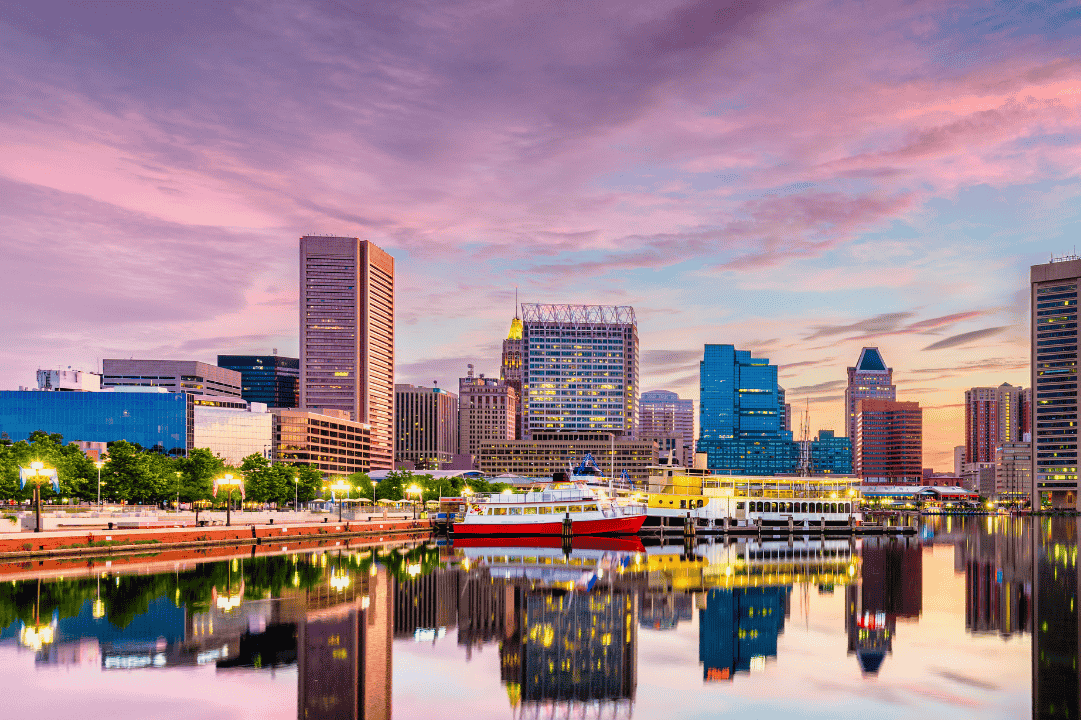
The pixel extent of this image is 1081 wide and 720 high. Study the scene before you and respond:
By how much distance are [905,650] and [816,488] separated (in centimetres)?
11004

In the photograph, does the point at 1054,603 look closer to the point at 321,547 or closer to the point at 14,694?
the point at 14,694

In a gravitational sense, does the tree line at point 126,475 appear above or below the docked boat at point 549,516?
above

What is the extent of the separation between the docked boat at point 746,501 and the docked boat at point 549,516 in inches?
279

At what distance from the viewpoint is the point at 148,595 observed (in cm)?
6238

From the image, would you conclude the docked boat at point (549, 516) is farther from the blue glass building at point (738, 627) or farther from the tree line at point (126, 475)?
the blue glass building at point (738, 627)

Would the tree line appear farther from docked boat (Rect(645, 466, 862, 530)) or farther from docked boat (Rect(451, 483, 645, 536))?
docked boat (Rect(645, 466, 862, 530))

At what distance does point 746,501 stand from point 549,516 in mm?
32525

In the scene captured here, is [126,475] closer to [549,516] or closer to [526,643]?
[549,516]

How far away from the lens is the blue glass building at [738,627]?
4591 cm

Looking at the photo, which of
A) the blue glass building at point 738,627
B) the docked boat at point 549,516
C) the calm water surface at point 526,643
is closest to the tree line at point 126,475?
the docked boat at point 549,516

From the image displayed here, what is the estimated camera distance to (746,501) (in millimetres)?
150000

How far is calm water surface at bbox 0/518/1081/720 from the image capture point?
3716 centimetres

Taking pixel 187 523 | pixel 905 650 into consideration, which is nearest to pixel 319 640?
pixel 905 650

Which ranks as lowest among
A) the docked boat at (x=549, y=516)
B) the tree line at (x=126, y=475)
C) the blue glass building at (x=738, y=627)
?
the docked boat at (x=549, y=516)
